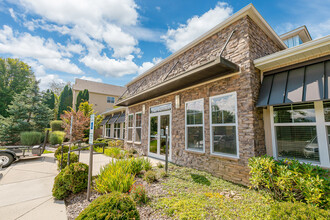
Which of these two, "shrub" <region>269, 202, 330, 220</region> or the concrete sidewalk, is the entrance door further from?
"shrub" <region>269, 202, 330, 220</region>

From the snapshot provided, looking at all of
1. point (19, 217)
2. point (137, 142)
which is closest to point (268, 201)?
point (19, 217)

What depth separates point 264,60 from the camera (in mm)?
4340

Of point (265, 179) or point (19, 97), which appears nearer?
point (265, 179)

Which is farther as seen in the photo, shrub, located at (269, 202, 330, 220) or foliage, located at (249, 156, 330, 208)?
foliage, located at (249, 156, 330, 208)

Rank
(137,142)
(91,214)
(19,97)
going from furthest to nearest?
(19,97) → (137,142) → (91,214)

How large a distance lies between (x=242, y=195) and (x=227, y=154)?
4.47 ft

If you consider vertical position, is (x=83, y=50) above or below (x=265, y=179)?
above

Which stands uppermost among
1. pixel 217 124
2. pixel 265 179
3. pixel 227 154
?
pixel 217 124

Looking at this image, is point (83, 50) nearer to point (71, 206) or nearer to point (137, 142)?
point (137, 142)

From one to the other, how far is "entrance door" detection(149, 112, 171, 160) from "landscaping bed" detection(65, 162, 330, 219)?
3.15m

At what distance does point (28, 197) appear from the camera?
144 inches

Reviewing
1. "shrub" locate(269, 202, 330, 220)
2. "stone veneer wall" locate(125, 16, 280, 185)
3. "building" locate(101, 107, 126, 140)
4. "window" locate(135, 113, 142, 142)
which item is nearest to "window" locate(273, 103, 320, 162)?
"stone veneer wall" locate(125, 16, 280, 185)

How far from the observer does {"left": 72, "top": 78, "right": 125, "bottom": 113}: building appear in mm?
23641

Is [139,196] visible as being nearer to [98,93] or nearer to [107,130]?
[107,130]
